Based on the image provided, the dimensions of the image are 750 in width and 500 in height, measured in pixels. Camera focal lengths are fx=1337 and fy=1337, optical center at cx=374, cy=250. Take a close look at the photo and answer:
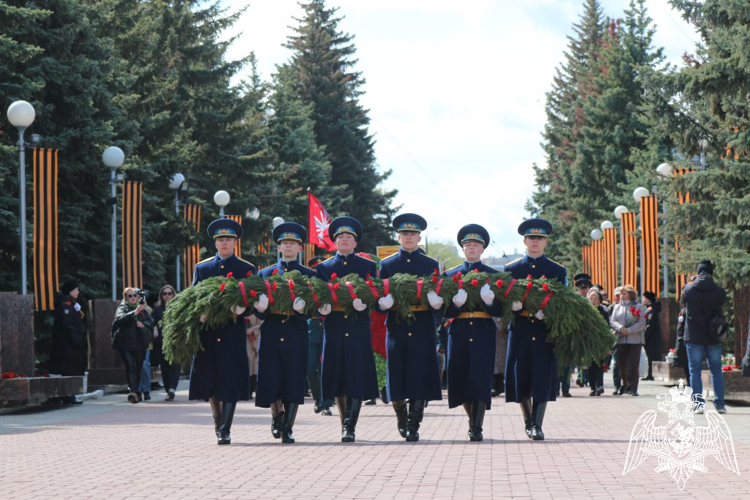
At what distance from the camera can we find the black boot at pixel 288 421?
42.8 ft

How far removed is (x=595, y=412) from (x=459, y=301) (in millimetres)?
6340

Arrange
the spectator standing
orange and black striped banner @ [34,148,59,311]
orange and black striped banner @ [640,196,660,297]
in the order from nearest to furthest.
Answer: the spectator standing, orange and black striped banner @ [34,148,59,311], orange and black striped banner @ [640,196,660,297]

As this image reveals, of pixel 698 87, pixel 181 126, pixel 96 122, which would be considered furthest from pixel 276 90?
pixel 698 87

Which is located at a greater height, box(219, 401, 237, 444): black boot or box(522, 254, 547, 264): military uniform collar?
box(522, 254, 547, 264): military uniform collar

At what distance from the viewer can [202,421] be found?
17.0 m

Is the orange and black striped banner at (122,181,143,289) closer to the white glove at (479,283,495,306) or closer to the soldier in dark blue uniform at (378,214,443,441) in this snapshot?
the soldier in dark blue uniform at (378,214,443,441)

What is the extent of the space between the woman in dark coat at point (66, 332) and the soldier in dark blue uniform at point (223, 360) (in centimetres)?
924

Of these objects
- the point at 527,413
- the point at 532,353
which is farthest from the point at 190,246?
the point at 532,353

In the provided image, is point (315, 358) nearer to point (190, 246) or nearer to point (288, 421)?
point (288, 421)

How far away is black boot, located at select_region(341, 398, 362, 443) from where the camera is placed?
13062 mm

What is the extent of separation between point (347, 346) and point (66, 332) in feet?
33.0

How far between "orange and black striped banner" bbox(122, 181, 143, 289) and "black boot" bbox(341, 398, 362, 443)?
15.2m

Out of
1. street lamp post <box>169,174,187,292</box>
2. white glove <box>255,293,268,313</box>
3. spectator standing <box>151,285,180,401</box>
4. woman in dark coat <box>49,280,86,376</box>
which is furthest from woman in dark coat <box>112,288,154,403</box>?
street lamp post <box>169,174,187,292</box>

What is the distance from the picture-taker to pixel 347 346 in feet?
42.9
